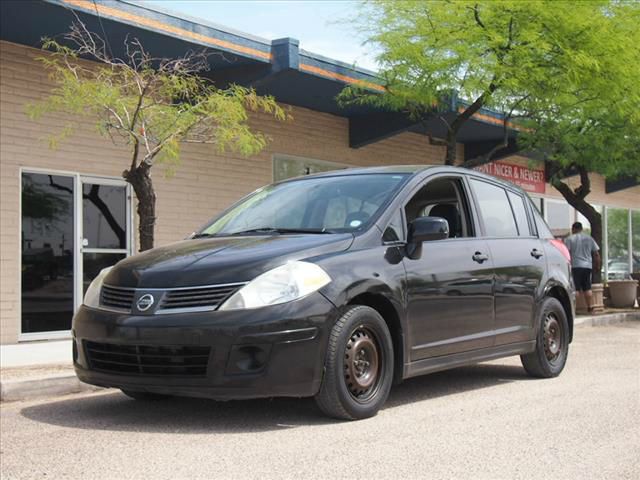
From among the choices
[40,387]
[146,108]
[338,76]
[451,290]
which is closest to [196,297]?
[451,290]

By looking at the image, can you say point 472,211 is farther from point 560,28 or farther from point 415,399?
point 560,28

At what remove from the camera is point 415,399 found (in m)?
6.73

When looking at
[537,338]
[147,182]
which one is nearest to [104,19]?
[147,182]

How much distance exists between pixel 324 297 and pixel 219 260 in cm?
73

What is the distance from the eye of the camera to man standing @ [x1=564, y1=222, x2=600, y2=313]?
17250 millimetres

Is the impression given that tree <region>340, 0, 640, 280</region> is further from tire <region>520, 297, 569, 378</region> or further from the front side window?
the front side window

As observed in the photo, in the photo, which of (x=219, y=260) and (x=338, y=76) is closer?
(x=219, y=260)

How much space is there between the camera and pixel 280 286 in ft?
17.6

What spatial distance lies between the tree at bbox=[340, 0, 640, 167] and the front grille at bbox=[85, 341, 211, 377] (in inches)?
349

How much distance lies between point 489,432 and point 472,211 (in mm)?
2416

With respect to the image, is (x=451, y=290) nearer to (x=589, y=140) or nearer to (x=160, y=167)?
(x=160, y=167)

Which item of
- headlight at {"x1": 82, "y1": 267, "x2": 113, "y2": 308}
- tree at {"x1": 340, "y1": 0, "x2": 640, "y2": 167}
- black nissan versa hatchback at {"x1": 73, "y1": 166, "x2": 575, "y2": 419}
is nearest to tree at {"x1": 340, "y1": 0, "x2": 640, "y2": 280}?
tree at {"x1": 340, "y1": 0, "x2": 640, "y2": 167}

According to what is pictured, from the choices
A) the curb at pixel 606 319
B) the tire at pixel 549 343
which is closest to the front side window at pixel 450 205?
the tire at pixel 549 343

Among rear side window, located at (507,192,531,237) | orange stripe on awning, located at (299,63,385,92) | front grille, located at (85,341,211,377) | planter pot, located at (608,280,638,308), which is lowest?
planter pot, located at (608,280,638,308)
